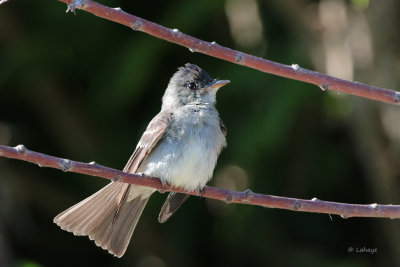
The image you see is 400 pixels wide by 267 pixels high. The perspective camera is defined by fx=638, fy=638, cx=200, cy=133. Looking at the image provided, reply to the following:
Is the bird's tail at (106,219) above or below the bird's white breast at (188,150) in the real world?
below

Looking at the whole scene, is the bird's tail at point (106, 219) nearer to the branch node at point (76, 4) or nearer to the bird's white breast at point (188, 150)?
the bird's white breast at point (188, 150)

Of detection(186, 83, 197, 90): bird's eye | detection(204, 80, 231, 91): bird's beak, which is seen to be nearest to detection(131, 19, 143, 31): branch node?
detection(204, 80, 231, 91): bird's beak

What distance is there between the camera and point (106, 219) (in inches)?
168

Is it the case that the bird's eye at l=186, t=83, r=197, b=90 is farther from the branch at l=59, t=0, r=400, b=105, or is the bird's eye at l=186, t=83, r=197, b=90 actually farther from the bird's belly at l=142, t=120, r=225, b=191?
the branch at l=59, t=0, r=400, b=105

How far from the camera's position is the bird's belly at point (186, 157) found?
4.18 m

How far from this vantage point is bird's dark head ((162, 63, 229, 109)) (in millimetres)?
4889

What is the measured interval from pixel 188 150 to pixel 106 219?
2.36 ft

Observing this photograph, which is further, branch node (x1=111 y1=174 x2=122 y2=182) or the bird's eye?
the bird's eye

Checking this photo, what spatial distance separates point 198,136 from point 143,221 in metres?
2.02

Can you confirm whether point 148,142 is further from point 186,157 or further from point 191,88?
point 191,88

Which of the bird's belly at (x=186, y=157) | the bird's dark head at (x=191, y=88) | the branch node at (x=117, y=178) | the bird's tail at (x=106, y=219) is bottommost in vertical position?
the branch node at (x=117, y=178)

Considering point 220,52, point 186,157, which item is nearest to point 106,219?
point 186,157

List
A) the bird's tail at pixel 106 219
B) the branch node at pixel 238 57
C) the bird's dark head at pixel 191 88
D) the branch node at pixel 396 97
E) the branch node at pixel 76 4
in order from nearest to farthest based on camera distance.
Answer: the branch node at pixel 76 4
the branch node at pixel 238 57
the branch node at pixel 396 97
the bird's tail at pixel 106 219
the bird's dark head at pixel 191 88

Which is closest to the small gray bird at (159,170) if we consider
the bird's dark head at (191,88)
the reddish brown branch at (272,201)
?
the bird's dark head at (191,88)
